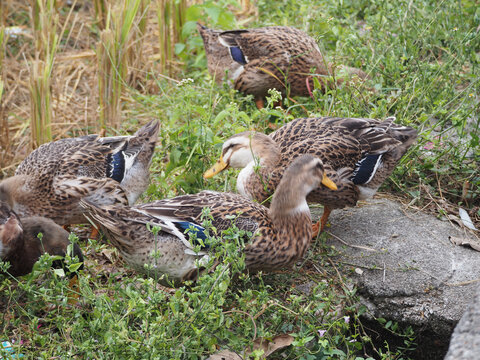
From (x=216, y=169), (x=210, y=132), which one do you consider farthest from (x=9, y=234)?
(x=210, y=132)

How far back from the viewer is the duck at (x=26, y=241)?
3.86m

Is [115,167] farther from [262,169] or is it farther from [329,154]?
[329,154]

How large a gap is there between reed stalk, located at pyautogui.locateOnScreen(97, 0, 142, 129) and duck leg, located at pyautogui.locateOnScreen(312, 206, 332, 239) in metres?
2.30

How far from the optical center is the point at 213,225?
376cm

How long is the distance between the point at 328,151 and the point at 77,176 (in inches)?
73.9

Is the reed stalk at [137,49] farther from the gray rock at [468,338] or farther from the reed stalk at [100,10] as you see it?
the gray rock at [468,338]

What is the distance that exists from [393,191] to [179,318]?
2.65 meters

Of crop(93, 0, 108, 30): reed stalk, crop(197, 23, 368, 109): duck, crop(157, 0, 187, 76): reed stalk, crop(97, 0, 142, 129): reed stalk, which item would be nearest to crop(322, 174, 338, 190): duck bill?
crop(197, 23, 368, 109): duck

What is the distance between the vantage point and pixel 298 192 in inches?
158

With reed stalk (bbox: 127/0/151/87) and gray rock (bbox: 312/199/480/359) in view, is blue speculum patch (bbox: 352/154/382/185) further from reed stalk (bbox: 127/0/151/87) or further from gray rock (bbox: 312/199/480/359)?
reed stalk (bbox: 127/0/151/87)

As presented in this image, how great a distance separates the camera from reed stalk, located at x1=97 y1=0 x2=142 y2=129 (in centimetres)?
576

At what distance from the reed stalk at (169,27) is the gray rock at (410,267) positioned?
3.25 m

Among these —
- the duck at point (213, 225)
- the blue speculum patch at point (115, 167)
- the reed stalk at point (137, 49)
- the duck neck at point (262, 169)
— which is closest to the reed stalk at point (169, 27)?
the reed stalk at point (137, 49)

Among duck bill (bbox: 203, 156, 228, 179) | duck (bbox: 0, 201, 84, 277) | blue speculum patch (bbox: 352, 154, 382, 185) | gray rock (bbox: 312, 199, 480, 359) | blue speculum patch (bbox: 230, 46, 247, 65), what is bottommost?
gray rock (bbox: 312, 199, 480, 359)
